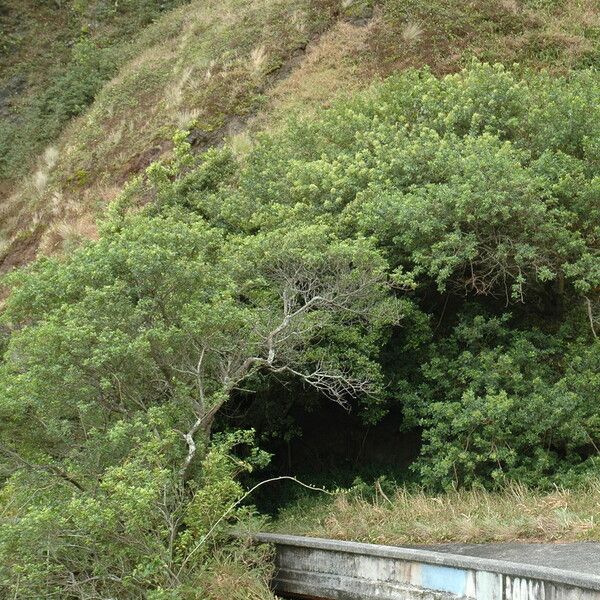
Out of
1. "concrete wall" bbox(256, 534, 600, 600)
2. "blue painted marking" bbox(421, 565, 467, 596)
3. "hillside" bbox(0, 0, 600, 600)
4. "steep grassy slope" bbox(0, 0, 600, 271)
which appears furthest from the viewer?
"steep grassy slope" bbox(0, 0, 600, 271)

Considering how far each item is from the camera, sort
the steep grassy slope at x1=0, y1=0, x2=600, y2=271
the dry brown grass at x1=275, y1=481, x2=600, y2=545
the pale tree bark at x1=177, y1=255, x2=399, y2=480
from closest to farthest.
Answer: the dry brown grass at x1=275, y1=481, x2=600, y2=545
the pale tree bark at x1=177, y1=255, x2=399, y2=480
the steep grassy slope at x1=0, y1=0, x2=600, y2=271

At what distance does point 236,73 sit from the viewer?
78.5 ft

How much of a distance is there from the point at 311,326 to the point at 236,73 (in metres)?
14.4

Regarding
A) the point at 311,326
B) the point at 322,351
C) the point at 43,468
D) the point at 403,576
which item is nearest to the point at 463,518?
the point at 403,576

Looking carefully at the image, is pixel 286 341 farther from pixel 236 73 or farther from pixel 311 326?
pixel 236 73

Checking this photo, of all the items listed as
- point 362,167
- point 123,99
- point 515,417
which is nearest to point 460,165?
point 362,167

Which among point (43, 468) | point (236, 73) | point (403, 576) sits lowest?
point (236, 73)

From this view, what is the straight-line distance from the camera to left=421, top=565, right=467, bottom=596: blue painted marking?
298 inches

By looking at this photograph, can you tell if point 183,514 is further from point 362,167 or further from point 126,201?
point 126,201

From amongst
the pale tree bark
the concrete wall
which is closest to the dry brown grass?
the concrete wall

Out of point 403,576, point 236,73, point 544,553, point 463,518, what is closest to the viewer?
point 544,553

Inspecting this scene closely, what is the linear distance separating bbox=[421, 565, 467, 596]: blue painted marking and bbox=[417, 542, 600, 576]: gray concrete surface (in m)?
0.39

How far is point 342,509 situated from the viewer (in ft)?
36.9

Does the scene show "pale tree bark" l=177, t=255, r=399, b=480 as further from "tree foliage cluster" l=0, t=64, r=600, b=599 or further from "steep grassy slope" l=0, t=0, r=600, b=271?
"steep grassy slope" l=0, t=0, r=600, b=271
